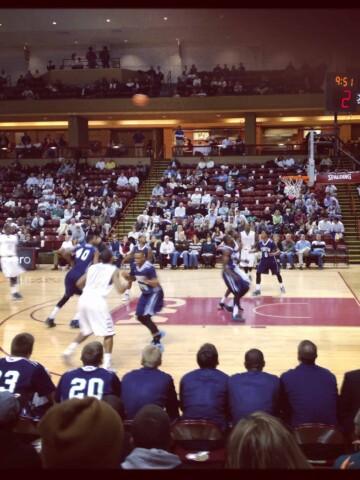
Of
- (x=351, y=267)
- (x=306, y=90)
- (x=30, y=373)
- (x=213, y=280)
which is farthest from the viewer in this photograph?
(x=306, y=90)

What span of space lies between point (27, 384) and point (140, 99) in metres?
23.3

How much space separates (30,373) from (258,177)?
20557mm

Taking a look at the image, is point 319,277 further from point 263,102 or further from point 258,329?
point 263,102

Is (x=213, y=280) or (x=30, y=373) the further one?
(x=213, y=280)

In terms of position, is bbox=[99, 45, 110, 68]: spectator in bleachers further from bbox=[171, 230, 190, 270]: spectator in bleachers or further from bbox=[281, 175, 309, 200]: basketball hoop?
bbox=[171, 230, 190, 270]: spectator in bleachers

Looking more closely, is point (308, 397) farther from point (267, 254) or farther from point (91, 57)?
point (91, 57)

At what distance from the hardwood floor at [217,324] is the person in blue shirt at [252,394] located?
267cm

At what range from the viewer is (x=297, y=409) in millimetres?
4332

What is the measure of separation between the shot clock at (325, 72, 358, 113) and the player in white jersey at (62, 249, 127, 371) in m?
7.54

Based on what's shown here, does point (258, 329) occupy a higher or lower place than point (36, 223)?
lower

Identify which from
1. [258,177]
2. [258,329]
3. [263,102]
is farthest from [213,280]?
[263,102]

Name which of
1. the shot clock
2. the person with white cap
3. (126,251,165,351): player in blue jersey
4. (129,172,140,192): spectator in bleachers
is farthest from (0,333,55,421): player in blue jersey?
(129,172,140,192): spectator in bleachers
